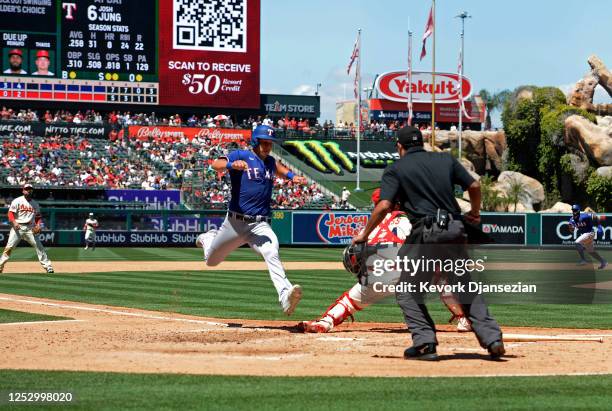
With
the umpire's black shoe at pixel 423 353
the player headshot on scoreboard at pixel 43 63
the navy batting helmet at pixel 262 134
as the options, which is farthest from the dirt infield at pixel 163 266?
the player headshot on scoreboard at pixel 43 63

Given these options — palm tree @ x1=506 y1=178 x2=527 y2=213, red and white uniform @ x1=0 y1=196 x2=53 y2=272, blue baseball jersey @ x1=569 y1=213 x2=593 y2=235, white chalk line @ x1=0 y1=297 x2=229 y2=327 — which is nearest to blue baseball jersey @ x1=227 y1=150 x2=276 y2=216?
white chalk line @ x1=0 y1=297 x2=229 y2=327

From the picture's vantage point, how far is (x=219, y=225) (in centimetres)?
3966

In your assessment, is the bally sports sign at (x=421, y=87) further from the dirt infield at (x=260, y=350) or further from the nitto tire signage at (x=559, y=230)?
the dirt infield at (x=260, y=350)

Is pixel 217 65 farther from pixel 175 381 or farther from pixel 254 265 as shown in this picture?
pixel 175 381

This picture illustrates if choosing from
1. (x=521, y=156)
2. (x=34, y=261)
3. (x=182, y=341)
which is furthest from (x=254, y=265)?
(x=521, y=156)

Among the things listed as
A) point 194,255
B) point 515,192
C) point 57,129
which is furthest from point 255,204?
point 515,192

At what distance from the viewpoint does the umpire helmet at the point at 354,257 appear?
889cm

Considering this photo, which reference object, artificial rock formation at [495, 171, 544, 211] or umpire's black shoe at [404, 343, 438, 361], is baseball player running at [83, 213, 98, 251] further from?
umpire's black shoe at [404, 343, 438, 361]

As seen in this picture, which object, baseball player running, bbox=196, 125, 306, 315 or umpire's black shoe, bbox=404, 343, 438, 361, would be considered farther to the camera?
baseball player running, bbox=196, 125, 306, 315

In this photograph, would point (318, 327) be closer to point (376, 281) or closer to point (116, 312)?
point (376, 281)

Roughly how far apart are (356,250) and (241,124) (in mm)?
49621

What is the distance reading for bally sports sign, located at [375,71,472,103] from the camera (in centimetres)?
6812

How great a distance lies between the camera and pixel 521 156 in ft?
208

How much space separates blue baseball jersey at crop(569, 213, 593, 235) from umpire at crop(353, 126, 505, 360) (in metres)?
18.3
